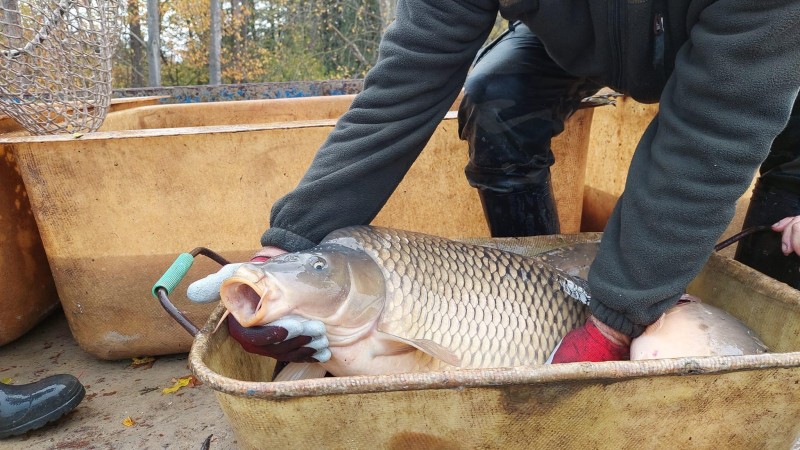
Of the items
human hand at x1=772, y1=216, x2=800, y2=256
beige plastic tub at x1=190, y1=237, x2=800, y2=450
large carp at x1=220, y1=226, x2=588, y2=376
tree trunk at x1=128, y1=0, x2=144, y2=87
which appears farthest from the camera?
tree trunk at x1=128, y1=0, x2=144, y2=87

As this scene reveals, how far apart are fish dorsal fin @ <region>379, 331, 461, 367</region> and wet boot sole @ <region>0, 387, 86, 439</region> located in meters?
0.81

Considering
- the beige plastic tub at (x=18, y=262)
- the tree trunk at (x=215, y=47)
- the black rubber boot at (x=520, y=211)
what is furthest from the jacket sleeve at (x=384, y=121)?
the tree trunk at (x=215, y=47)

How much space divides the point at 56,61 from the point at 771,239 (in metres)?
1.80

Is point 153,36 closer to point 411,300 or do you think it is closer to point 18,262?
point 18,262

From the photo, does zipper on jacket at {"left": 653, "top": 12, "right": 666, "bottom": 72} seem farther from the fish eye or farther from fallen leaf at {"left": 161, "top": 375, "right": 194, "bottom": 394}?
fallen leaf at {"left": 161, "top": 375, "right": 194, "bottom": 394}

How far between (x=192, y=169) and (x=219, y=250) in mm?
200

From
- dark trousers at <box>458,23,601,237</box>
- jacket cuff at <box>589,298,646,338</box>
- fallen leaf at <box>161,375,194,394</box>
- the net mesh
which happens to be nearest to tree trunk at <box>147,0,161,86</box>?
the net mesh

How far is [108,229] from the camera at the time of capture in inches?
53.0

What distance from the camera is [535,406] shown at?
0.68 meters

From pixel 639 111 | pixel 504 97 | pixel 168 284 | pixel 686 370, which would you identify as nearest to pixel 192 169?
pixel 168 284

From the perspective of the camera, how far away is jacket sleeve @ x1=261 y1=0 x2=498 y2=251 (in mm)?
920

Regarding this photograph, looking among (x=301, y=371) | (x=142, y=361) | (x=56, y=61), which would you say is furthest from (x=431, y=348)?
(x=56, y=61)

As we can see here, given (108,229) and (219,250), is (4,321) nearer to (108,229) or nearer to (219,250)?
(108,229)

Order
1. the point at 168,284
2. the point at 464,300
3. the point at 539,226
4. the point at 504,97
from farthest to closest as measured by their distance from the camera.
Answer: the point at 539,226, the point at 504,97, the point at 464,300, the point at 168,284
